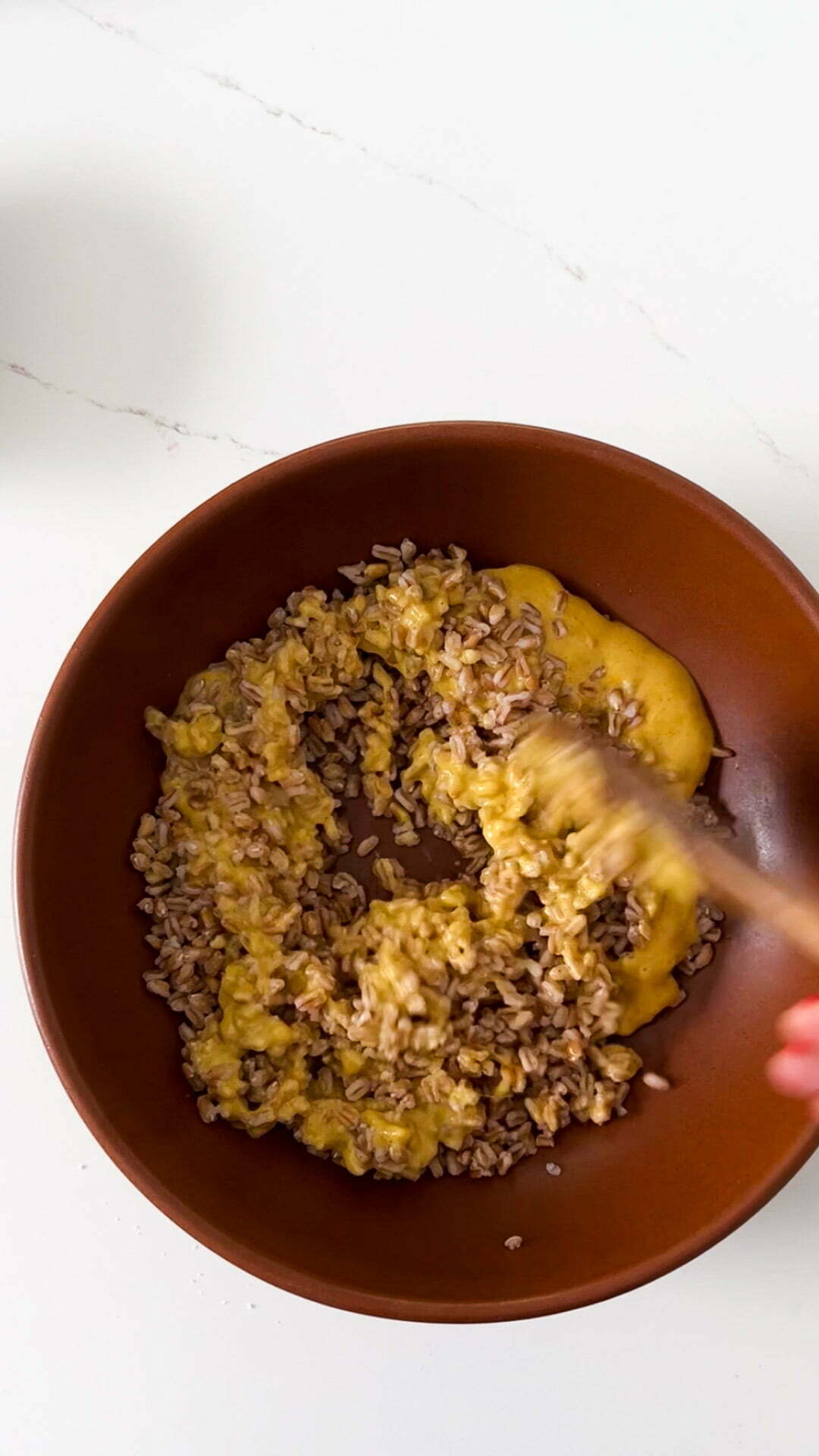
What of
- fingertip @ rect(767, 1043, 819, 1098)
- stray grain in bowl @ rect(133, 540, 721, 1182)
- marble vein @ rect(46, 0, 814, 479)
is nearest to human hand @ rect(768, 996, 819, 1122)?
fingertip @ rect(767, 1043, 819, 1098)

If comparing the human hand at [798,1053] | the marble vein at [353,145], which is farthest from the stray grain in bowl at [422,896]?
the marble vein at [353,145]

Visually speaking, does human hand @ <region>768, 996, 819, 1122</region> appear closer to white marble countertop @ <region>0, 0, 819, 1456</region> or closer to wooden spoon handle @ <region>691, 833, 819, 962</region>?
wooden spoon handle @ <region>691, 833, 819, 962</region>

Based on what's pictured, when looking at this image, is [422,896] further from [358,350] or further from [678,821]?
A: [358,350]

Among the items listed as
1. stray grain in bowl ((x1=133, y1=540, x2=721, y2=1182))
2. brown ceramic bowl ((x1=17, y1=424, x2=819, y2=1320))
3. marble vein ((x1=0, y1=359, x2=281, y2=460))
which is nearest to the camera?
brown ceramic bowl ((x1=17, y1=424, x2=819, y2=1320))

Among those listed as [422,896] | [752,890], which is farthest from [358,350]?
[752,890]

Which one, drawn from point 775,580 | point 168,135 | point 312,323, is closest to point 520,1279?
point 775,580

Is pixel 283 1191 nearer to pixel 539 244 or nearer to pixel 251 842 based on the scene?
pixel 251 842

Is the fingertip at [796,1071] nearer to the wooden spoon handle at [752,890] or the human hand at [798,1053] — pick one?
the human hand at [798,1053]
